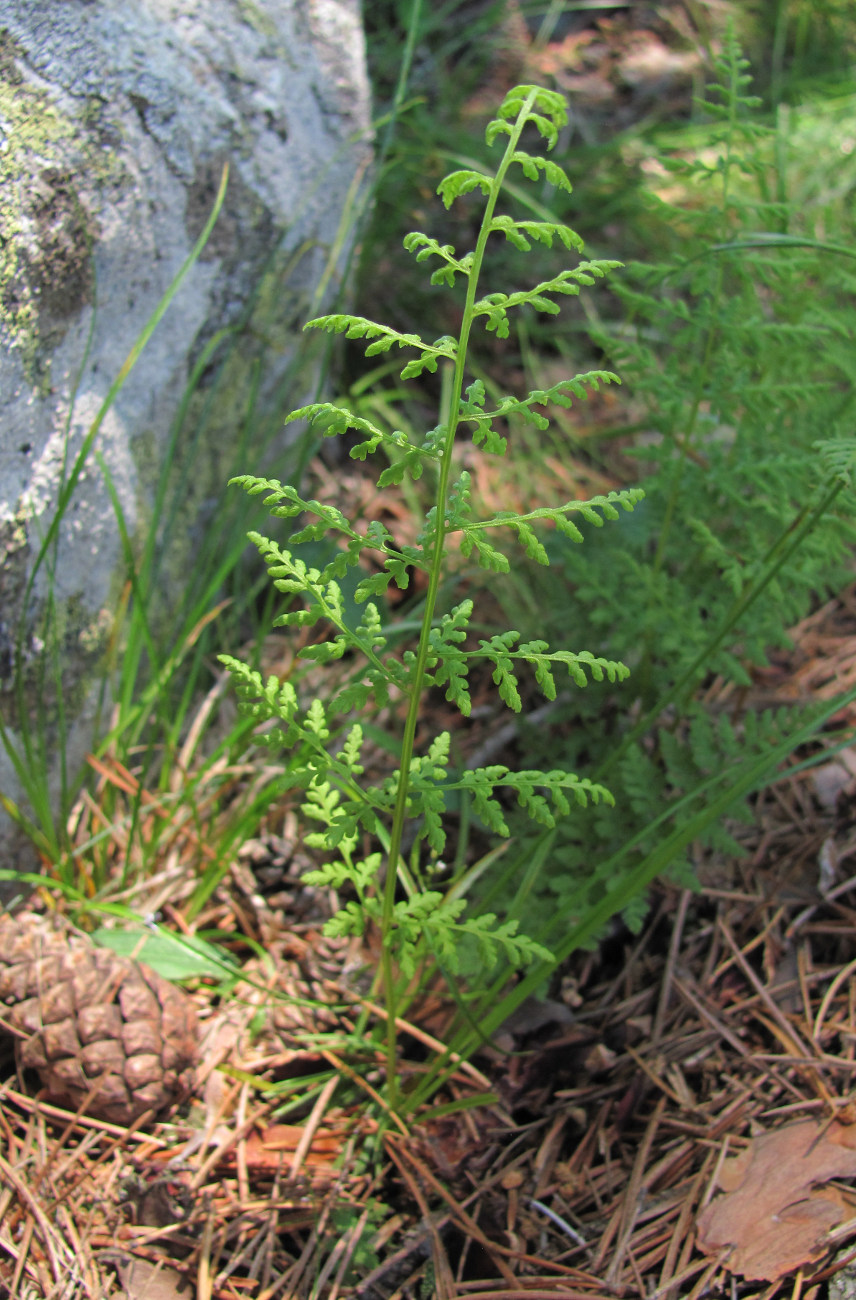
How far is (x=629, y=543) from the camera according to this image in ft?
7.54

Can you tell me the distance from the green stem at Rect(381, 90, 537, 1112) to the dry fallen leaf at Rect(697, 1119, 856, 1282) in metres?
0.60

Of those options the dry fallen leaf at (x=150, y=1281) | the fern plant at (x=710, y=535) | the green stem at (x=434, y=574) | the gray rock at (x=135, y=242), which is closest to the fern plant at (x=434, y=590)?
the green stem at (x=434, y=574)

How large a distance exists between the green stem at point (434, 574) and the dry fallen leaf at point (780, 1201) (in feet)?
1.96

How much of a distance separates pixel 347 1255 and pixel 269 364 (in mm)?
2124

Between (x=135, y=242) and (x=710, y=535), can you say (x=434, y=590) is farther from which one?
(x=135, y=242)

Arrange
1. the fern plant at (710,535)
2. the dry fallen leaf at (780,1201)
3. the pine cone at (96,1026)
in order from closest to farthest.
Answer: the dry fallen leaf at (780,1201) → the pine cone at (96,1026) → the fern plant at (710,535)

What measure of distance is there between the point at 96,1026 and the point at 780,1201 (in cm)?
123

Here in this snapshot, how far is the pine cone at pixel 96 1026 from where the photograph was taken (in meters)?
1.67

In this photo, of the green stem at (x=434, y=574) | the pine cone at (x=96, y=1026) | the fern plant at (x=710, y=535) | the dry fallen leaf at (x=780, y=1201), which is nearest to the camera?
the green stem at (x=434, y=574)

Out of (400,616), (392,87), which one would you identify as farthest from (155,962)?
(392,87)

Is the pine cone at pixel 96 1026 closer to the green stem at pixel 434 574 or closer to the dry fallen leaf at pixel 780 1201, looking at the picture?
the green stem at pixel 434 574

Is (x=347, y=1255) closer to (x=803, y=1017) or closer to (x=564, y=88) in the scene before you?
(x=803, y=1017)

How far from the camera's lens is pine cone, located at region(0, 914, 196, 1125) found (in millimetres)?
1668

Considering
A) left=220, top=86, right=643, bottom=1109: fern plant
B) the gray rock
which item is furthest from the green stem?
the gray rock
